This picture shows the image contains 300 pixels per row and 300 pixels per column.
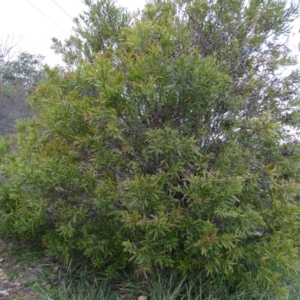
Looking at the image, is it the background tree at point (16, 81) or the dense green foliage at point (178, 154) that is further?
the background tree at point (16, 81)

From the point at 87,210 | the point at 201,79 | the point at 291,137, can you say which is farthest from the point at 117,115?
the point at 291,137

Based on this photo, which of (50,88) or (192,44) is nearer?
(192,44)

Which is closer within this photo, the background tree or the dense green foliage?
the dense green foliage

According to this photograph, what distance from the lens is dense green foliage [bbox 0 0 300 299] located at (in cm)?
273

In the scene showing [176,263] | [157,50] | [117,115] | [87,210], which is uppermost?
[157,50]

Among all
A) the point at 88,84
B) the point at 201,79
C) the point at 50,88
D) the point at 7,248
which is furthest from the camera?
the point at 7,248

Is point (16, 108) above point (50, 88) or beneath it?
above

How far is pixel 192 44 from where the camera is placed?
130 inches

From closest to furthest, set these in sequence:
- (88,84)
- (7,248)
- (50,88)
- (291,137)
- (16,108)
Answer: (88,84) → (291,137) → (50,88) → (7,248) → (16,108)

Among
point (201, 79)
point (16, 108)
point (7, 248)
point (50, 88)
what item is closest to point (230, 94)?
point (201, 79)

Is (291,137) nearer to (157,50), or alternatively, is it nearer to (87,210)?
(157,50)

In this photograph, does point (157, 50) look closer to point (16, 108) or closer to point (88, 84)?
point (88, 84)

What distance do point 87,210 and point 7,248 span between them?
155 cm

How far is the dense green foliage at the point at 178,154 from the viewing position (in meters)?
2.73
